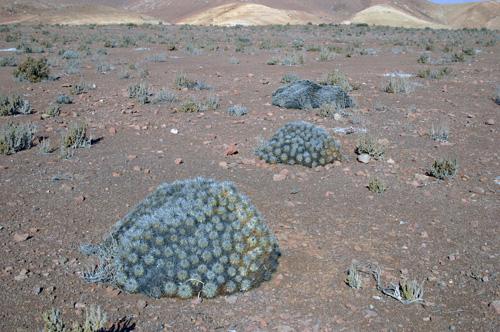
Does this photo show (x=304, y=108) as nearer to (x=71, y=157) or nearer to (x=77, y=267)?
(x=71, y=157)

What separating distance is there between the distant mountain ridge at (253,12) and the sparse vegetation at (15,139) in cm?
6368

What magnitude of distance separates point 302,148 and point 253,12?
76.6 metres

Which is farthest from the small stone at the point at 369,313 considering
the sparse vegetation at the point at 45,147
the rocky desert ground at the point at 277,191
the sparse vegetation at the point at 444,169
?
the sparse vegetation at the point at 45,147

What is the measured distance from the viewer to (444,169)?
7.45 meters

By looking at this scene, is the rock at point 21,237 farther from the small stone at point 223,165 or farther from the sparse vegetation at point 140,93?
the sparse vegetation at point 140,93

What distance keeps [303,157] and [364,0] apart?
130 m

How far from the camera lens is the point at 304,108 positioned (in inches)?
428

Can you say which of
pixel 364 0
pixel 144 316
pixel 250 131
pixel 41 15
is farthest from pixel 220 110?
pixel 364 0

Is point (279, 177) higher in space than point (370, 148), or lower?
lower

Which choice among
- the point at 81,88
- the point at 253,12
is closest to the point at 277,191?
the point at 81,88

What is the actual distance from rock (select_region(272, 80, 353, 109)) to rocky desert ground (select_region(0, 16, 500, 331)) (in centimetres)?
22

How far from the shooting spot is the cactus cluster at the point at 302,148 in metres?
7.80

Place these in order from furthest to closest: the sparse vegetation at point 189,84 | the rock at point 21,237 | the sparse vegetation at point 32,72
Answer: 1. the sparse vegetation at point 32,72
2. the sparse vegetation at point 189,84
3. the rock at point 21,237

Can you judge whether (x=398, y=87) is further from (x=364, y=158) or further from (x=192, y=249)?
(x=192, y=249)
